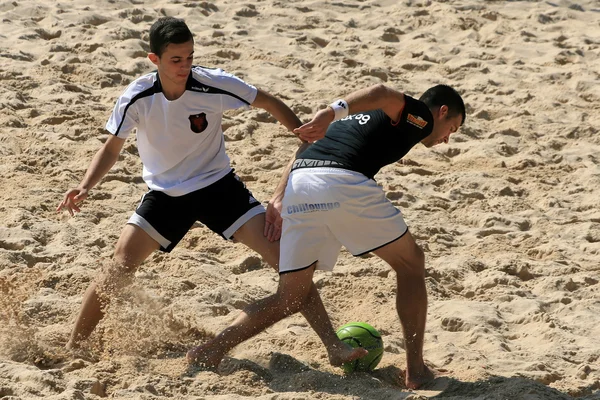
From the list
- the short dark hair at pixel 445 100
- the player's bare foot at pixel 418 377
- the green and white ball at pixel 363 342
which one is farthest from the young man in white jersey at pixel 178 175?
the short dark hair at pixel 445 100

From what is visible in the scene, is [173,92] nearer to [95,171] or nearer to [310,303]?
[95,171]

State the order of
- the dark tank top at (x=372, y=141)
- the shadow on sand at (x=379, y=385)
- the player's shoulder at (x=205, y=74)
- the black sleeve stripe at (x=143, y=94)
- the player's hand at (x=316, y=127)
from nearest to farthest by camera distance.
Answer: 1. the player's hand at (x=316, y=127)
2. the shadow on sand at (x=379, y=385)
3. the dark tank top at (x=372, y=141)
4. the black sleeve stripe at (x=143, y=94)
5. the player's shoulder at (x=205, y=74)

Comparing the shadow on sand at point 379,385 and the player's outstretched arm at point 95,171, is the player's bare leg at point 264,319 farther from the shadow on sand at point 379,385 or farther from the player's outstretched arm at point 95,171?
the player's outstretched arm at point 95,171

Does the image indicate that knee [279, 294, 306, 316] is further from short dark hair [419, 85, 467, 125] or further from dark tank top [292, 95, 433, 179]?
short dark hair [419, 85, 467, 125]

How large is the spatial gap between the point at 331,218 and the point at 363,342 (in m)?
0.73

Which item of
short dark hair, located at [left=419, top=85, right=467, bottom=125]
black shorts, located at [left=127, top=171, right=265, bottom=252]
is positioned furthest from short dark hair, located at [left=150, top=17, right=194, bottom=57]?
short dark hair, located at [left=419, top=85, right=467, bottom=125]

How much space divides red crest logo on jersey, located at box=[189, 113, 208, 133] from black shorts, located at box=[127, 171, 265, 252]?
0.29 metres

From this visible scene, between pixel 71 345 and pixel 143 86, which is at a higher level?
pixel 143 86

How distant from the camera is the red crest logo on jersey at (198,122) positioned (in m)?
4.96

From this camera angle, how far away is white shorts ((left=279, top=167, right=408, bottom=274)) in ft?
15.1

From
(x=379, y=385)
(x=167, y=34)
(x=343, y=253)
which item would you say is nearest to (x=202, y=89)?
(x=167, y=34)

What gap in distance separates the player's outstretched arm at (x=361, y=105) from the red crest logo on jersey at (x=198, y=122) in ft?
2.16

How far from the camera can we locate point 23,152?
7473 millimetres

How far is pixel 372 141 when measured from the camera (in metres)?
4.74
